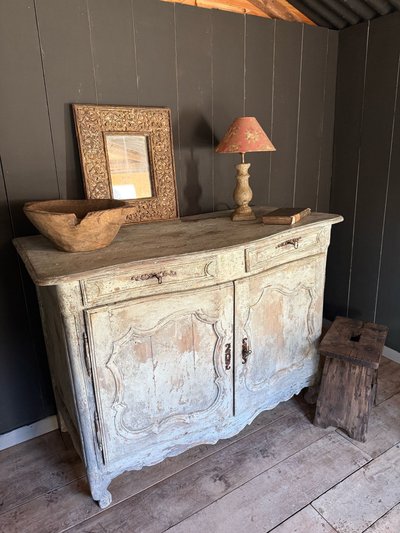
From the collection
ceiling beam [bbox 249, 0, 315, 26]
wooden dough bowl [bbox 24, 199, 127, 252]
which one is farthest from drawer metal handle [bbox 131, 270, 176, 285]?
ceiling beam [bbox 249, 0, 315, 26]

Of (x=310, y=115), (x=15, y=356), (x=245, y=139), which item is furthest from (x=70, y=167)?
(x=310, y=115)

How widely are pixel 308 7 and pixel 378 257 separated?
1558 millimetres

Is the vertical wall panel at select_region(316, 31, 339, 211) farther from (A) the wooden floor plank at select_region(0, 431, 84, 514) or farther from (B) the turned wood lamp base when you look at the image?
(A) the wooden floor plank at select_region(0, 431, 84, 514)

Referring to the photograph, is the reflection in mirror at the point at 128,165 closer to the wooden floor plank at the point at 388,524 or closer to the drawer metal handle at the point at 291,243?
the drawer metal handle at the point at 291,243

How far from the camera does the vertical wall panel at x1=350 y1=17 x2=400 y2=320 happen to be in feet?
7.00

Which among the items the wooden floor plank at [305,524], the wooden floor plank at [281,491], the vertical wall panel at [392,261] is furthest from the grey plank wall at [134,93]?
the wooden floor plank at [305,524]

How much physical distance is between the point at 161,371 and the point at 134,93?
126 centimetres

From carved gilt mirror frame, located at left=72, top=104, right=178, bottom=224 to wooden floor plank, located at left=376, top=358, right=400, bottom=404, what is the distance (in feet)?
Result: 5.02

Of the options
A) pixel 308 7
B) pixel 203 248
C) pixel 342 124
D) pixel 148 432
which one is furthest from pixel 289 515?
pixel 308 7

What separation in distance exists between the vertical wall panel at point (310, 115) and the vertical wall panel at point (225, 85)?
49cm

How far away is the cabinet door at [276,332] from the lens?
1614mm

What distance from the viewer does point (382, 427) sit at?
1.88 meters

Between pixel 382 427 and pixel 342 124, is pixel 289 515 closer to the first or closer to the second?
pixel 382 427

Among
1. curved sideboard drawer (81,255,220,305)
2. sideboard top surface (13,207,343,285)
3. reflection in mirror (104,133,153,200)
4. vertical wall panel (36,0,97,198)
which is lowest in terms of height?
curved sideboard drawer (81,255,220,305)
